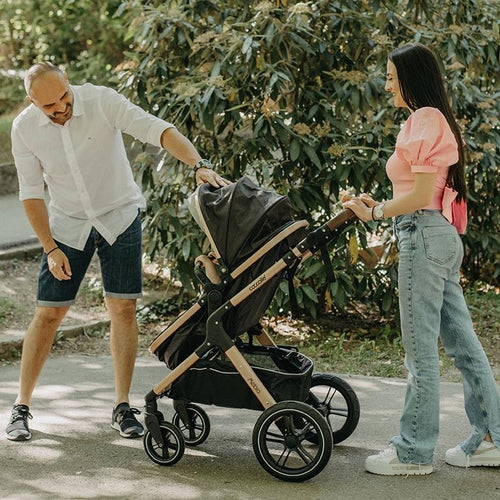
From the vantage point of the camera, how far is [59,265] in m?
4.88

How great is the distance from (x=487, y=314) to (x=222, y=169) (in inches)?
88.1

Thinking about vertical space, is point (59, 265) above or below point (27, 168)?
below

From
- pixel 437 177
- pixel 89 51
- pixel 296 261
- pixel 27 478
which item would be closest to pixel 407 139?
pixel 437 177

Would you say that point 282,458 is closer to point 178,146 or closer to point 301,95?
point 178,146

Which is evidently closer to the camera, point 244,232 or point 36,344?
point 244,232

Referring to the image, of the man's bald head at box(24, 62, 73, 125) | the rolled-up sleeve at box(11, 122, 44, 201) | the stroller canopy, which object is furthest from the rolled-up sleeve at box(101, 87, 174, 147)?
the stroller canopy

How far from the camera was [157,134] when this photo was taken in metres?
4.87

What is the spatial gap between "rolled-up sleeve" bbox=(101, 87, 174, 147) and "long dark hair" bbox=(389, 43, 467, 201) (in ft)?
4.08

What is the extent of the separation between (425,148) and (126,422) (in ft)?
6.79

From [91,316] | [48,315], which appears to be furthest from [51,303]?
[91,316]

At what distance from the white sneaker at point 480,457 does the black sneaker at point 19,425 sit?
206 cm

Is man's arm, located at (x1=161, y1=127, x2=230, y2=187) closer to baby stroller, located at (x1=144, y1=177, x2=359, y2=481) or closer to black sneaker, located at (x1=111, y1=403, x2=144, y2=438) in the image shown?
baby stroller, located at (x1=144, y1=177, x2=359, y2=481)

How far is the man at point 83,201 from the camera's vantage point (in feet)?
16.0

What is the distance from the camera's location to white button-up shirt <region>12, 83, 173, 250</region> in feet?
16.0
